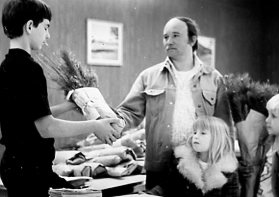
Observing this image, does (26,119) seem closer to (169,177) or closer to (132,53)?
(169,177)

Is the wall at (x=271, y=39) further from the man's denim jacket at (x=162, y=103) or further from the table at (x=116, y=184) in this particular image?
the man's denim jacket at (x=162, y=103)

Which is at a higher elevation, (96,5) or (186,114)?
(96,5)

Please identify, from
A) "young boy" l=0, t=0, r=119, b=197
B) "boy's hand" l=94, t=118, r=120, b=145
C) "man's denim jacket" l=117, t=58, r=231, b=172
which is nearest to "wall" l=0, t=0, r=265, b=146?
"man's denim jacket" l=117, t=58, r=231, b=172

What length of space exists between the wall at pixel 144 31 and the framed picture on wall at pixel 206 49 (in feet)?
0.25

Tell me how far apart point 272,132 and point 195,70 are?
0.55 meters

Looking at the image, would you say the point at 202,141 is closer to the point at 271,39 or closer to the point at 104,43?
the point at 104,43

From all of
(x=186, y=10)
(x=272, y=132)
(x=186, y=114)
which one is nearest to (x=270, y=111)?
(x=272, y=132)

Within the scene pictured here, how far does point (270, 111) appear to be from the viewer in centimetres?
225

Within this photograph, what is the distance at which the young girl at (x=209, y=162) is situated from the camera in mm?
2291

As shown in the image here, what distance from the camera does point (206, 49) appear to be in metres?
5.16

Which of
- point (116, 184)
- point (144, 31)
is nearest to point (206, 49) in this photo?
point (144, 31)

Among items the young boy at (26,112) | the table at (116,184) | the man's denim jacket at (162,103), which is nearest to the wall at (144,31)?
the table at (116,184)

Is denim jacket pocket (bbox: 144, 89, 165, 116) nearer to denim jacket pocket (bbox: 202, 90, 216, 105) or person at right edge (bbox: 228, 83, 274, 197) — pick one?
denim jacket pocket (bbox: 202, 90, 216, 105)

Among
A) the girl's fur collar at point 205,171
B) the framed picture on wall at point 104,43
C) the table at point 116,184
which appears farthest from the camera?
the framed picture on wall at point 104,43
